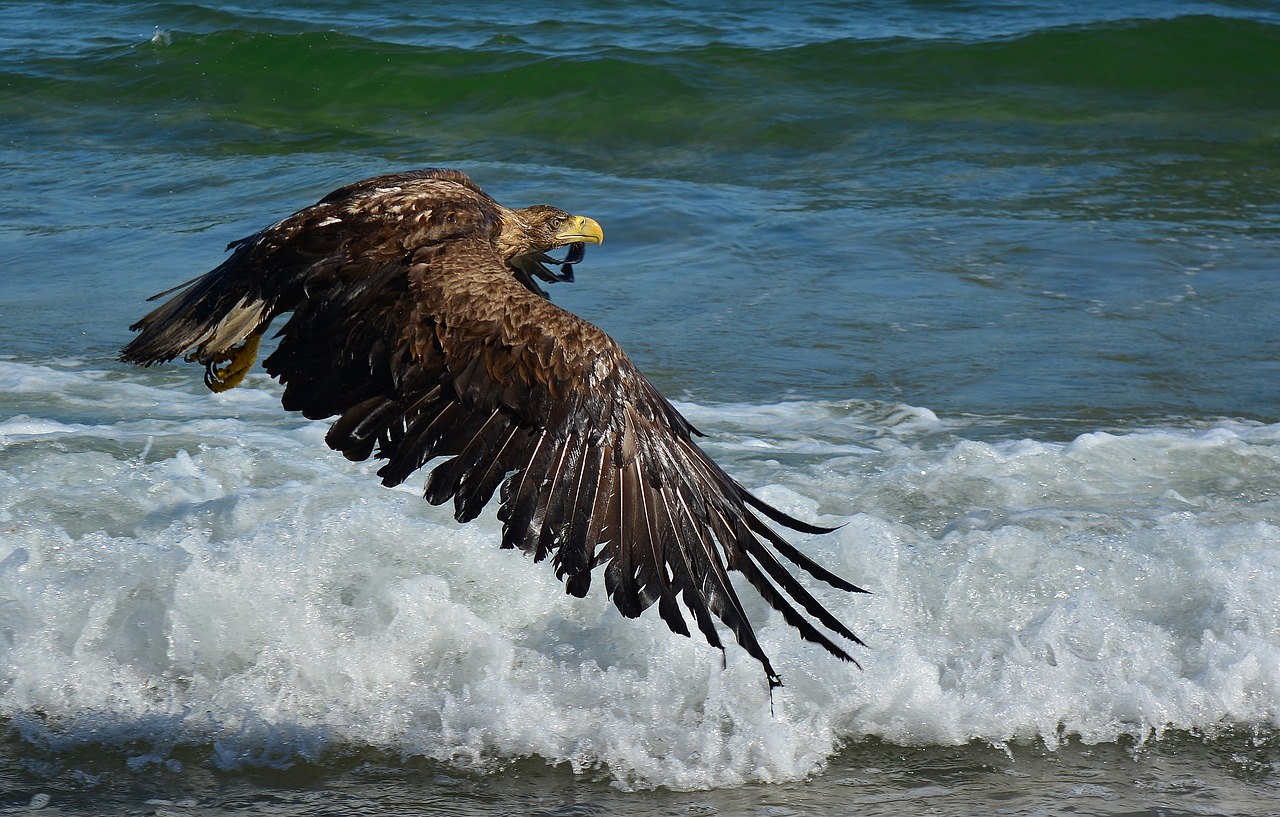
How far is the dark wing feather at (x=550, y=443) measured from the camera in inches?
126

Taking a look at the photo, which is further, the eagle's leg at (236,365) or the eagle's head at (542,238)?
the eagle's head at (542,238)

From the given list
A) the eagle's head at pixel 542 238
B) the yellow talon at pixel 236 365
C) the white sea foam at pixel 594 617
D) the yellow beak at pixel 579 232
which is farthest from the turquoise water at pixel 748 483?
the yellow beak at pixel 579 232

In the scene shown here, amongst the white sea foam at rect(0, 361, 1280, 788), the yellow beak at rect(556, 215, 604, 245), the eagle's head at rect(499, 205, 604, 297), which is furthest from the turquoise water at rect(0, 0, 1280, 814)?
the yellow beak at rect(556, 215, 604, 245)

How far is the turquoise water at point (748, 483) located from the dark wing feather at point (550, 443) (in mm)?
612

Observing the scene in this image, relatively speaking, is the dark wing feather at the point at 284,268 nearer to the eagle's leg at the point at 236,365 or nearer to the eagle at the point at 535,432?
the eagle at the point at 535,432

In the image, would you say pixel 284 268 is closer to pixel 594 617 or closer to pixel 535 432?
pixel 535 432

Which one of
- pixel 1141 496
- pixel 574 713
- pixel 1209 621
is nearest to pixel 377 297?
pixel 574 713

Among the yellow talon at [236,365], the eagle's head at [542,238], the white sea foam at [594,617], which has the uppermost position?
the eagle's head at [542,238]

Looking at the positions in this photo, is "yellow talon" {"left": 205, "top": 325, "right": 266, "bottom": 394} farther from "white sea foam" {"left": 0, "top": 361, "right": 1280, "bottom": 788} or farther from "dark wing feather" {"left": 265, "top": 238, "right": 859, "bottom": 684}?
"dark wing feather" {"left": 265, "top": 238, "right": 859, "bottom": 684}

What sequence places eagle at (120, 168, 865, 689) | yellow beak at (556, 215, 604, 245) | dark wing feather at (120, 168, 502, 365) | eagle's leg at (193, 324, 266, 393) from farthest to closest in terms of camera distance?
yellow beak at (556, 215, 604, 245), eagle's leg at (193, 324, 266, 393), dark wing feather at (120, 168, 502, 365), eagle at (120, 168, 865, 689)

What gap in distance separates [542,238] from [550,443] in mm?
1555

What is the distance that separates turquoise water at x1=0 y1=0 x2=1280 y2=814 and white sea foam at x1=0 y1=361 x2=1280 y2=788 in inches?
0.5

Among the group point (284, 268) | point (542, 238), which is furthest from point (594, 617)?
point (284, 268)

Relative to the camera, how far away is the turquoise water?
145 inches
